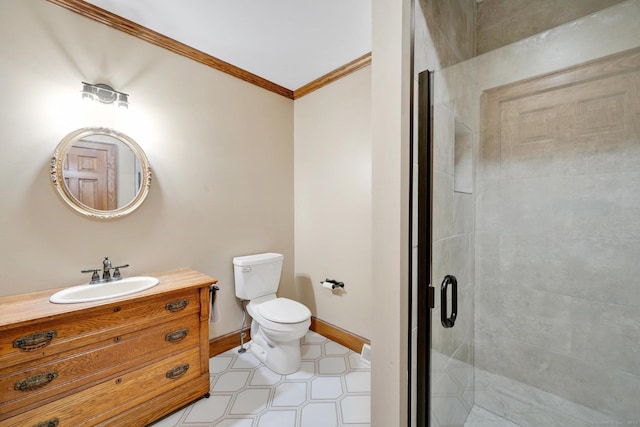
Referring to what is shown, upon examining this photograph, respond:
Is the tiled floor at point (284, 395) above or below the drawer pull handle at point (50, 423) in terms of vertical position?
below

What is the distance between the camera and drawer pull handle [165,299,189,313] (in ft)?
4.97

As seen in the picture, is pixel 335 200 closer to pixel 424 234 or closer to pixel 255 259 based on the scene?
pixel 255 259

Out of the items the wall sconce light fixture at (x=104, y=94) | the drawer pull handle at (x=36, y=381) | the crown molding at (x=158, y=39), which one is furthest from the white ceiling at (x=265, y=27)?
the drawer pull handle at (x=36, y=381)

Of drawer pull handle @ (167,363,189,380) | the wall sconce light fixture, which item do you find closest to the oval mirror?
the wall sconce light fixture

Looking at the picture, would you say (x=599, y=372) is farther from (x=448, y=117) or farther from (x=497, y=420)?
(x=448, y=117)

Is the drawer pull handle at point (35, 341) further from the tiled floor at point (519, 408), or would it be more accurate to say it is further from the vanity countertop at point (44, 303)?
the tiled floor at point (519, 408)

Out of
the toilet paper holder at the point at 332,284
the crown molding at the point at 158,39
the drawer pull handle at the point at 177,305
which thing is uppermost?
the crown molding at the point at 158,39

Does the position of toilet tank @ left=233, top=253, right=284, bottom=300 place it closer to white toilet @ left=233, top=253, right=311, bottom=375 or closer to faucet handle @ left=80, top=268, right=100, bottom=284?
white toilet @ left=233, top=253, right=311, bottom=375

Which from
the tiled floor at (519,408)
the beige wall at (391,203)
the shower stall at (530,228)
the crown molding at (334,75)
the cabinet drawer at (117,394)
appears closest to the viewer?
the beige wall at (391,203)

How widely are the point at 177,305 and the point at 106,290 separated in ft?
1.46

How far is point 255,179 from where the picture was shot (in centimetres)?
243

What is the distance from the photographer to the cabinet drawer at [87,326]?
1.08 meters

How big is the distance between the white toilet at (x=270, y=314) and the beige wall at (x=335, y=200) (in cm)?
44

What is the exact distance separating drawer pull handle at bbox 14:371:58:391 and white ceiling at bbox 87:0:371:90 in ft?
6.59
